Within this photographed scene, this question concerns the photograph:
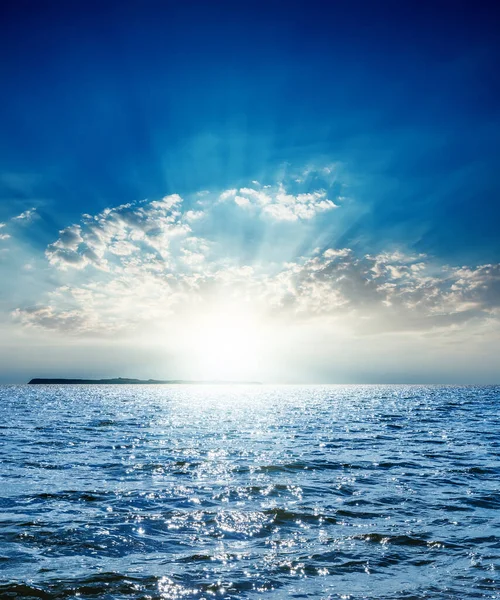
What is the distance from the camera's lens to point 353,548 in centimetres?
1271

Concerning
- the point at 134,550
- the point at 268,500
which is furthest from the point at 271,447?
the point at 134,550

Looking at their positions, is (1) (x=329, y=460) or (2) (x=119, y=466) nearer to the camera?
(2) (x=119, y=466)

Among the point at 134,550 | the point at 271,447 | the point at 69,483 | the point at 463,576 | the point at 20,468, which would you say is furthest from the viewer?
the point at 271,447

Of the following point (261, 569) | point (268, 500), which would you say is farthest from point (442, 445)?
point (261, 569)

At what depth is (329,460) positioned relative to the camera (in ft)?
90.4

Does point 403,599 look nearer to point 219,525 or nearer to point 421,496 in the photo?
point 219,525

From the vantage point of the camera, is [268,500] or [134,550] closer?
[134,550]

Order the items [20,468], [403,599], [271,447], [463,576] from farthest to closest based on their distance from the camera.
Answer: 1. [271,447]
2. [20,468]
3. [463,576]
4. [403,599]

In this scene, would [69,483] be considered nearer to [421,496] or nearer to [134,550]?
[134,550]

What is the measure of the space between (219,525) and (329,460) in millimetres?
14153

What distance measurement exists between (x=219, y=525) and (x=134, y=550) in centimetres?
309

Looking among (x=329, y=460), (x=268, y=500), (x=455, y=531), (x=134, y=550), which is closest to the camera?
(x=134, y=550)

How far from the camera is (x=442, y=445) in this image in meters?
34.6

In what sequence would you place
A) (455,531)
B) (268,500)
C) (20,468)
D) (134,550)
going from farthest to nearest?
(20,468) < (268,500) < (455,531) < (134,550)
